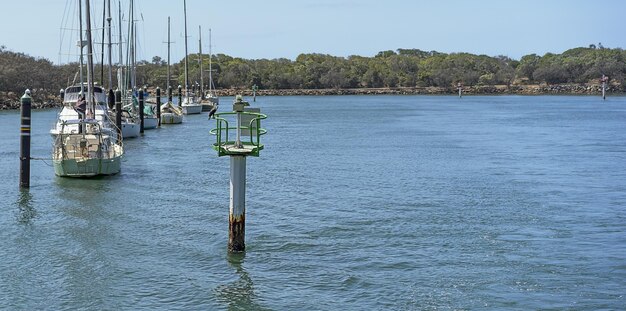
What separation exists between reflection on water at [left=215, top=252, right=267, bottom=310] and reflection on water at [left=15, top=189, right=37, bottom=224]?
10.5 meters

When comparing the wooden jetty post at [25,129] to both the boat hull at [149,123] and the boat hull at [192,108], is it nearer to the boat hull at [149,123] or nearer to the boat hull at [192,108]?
the boat hull at [149,123]

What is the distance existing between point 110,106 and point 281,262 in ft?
139

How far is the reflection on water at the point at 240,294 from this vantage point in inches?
789

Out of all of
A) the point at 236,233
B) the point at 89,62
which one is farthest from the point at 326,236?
the point at 89,62

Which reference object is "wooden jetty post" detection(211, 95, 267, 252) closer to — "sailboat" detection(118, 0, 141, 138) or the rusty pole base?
the rusty pole base

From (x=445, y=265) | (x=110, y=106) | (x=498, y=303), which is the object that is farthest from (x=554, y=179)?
(x=110, y=106)

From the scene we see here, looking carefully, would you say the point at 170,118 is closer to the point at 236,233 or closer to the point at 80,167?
the point at 80,167

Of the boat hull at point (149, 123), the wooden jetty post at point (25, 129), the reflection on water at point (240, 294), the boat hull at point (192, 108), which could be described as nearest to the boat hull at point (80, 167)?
the wooden jetty post at point (25, 129)

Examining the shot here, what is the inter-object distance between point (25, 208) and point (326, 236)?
1204 centimetres

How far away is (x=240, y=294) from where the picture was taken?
20.8 m

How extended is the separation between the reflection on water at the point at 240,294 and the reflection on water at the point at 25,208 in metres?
10.5

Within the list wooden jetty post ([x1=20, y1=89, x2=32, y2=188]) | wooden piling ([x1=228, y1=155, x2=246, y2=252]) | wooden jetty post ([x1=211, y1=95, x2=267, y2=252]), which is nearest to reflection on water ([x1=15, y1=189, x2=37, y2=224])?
wooden jetty post ([x1=20, y1=89, x2=32, y2=188])

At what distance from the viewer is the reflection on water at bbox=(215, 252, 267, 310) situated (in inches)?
789

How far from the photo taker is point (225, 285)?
2139cm
